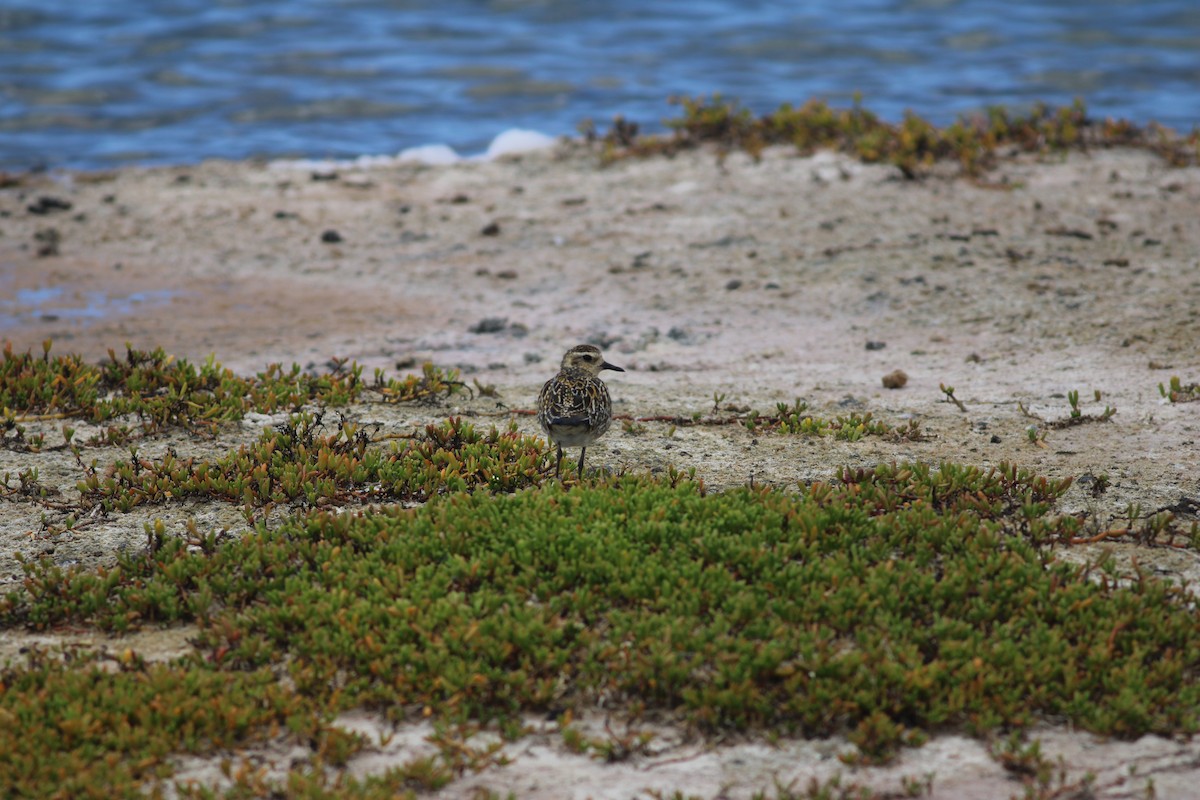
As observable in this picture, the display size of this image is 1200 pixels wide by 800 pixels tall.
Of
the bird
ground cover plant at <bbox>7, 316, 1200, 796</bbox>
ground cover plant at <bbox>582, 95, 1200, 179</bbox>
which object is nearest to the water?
ground cover plant at <bbox>582, 95, 1200, 179</bbox>

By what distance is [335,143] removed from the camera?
865 inches

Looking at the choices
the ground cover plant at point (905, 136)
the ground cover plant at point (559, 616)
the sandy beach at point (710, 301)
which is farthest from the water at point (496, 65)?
the ground cover plant at point (559, 616)

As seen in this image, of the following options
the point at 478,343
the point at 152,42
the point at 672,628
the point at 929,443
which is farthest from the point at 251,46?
the point at 672,628

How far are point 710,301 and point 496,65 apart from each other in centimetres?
1507

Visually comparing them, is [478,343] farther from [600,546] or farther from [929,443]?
Answer: [600,546]

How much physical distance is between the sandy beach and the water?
3.89m

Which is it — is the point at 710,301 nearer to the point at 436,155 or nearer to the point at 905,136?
the point at 905,136

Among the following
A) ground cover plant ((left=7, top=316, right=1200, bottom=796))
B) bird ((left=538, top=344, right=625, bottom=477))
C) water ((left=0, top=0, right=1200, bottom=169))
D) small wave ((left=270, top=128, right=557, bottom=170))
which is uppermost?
water ((left=0, top=0, right=1200, bottom=169))

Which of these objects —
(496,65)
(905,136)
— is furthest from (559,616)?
(496,65)

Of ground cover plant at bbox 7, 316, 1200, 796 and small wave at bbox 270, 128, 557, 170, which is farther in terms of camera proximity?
small wave at bbox 270, 128, 557, 170

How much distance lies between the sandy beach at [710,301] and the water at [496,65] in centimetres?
389

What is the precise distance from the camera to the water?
75.0 ft

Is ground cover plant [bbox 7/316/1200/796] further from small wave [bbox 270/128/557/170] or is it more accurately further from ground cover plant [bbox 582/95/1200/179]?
small wave [bbox 270/128/557/170]

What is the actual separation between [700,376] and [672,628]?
5.30m
